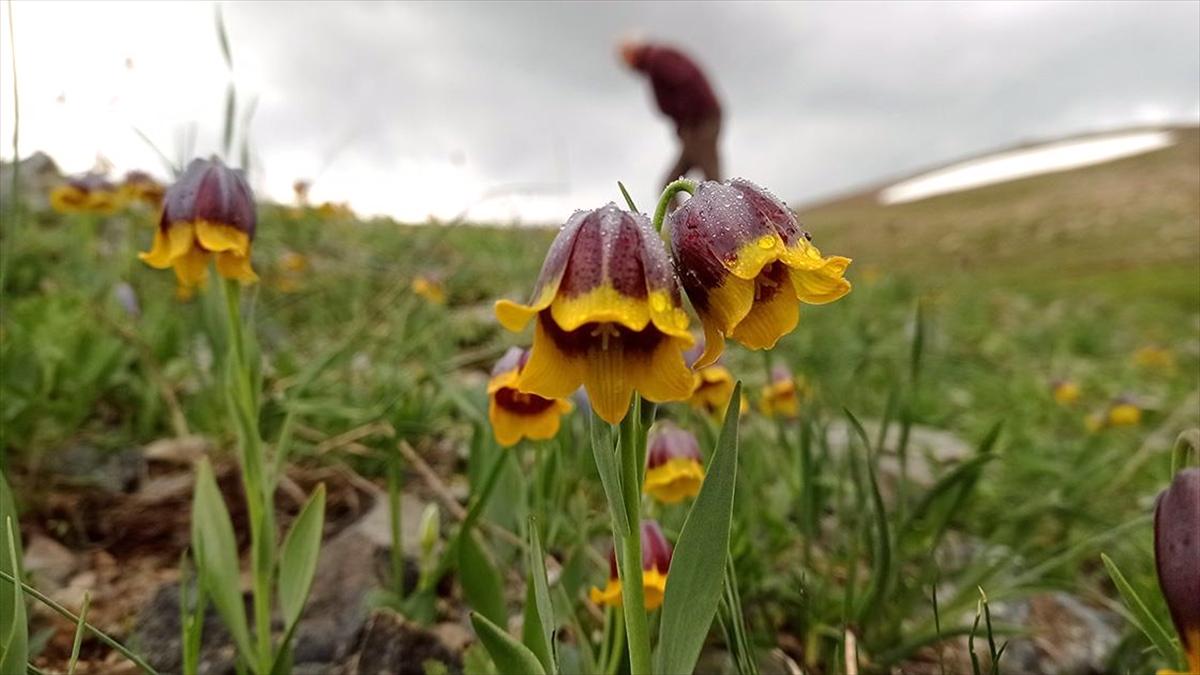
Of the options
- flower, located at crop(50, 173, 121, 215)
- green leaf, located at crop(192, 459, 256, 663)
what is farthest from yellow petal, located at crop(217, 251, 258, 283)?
flower, located at crop(50, 173, 121, 215)

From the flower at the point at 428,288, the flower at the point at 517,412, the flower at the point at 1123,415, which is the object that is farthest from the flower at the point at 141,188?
the flower at the point at 1123,415

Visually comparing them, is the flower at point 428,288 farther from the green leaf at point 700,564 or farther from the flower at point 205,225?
the green leaf at point 700,564

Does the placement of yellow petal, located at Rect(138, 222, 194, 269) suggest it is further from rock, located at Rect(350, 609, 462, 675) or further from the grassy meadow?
rock, located at Rect(350, 609, 462, 675)

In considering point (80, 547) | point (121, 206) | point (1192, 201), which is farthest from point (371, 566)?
point (1192, 201)

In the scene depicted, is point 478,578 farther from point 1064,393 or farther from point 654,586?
point 1064,393

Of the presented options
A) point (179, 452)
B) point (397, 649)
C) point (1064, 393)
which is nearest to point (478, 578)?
point (397, 649)

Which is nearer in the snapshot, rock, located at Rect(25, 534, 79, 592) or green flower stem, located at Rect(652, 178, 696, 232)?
green flower stem, located at Rect(652, 178, 696, 232)
